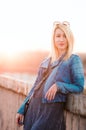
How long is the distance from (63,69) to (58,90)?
0.20 m

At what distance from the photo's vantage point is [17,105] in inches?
220

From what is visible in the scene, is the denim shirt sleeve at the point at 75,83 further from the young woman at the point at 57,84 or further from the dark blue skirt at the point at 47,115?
the dark blue skirt at the point at 47,115

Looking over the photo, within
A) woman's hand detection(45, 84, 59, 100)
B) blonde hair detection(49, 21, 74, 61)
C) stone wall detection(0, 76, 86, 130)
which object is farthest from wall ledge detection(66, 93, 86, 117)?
blonde hair detection(49, 21, 74, 61)

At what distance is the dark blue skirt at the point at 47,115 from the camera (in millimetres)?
3574

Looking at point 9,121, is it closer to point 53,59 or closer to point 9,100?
point 9,100

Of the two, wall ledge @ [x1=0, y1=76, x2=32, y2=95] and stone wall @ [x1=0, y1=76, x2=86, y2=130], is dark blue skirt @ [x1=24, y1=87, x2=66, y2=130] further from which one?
wall ledge @ [x1=0, y1=76, x2=32, y2=95]

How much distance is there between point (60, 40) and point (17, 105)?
2.12 meters

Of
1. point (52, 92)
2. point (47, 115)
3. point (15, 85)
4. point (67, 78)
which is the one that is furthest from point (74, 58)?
point (15, 85)

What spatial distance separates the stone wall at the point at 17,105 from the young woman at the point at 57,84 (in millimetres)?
98

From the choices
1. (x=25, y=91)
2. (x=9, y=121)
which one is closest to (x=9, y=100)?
(x=9, y=121)

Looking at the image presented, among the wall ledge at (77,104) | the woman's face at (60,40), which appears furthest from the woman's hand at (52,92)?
the woman's face at (60,40)

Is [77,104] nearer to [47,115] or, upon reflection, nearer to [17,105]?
[47,115]

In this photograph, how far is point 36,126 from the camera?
3.63 metres

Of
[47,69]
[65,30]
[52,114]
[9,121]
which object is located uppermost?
[65,30]
